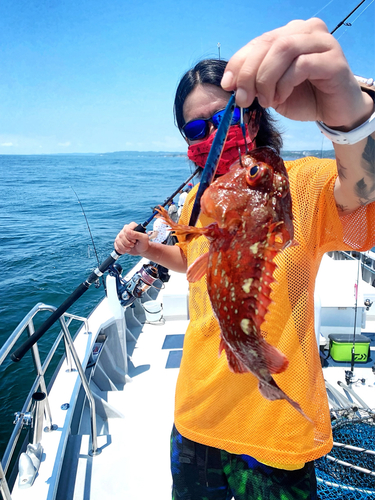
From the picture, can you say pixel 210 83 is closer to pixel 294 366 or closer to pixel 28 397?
pixel 294 366

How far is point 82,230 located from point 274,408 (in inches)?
828

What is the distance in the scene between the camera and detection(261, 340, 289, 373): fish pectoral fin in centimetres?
113

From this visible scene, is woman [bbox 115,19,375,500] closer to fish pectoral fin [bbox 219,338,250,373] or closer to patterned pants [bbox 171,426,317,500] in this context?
patterned pants [bbox 171,426,317,500]

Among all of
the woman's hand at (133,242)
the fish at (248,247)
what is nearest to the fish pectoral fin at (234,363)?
the fish at (248,247)

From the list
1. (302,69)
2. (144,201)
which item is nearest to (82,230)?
(144,201)

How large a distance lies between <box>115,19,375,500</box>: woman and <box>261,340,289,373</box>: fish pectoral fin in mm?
461

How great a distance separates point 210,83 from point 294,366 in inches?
59.8

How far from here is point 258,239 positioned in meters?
1.10

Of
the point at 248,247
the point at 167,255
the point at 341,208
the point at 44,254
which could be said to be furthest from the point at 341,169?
the point at 44,254

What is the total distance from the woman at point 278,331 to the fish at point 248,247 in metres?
0.28

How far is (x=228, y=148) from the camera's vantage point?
153 cm

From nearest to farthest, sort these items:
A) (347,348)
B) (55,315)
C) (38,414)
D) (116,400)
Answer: (38,414)
(55,315)
(116,400)
(347,348)

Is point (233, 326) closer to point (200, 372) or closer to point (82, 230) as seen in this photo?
point (200, 372)

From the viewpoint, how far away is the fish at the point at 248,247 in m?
1.11
